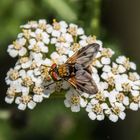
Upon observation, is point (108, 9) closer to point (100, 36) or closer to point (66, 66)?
point (100, 36)

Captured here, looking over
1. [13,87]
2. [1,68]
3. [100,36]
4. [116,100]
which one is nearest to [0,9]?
[1,68]

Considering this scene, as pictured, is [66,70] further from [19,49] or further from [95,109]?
[19,49]

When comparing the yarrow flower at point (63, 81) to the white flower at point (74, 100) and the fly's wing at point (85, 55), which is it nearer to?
the white flower at point (74, 100)

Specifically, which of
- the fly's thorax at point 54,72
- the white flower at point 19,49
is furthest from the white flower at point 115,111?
the white flower at point 19,49

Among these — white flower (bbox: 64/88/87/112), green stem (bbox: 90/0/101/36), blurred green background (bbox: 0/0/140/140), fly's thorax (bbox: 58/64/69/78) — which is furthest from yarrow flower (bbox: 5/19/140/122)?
blurred green background (bbox: 0/0/140/140)

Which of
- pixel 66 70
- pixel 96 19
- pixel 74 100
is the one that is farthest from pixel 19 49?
pixel 96 19

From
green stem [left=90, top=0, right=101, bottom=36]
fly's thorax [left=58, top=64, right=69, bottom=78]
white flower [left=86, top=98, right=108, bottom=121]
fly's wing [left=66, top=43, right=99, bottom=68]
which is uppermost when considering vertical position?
green stem [left=90, top=0, right=101, bottom=36]

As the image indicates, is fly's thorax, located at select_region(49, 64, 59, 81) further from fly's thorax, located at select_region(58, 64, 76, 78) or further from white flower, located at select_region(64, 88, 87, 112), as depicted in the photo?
white flower, located at select_region(64, 88, 87, 112)
